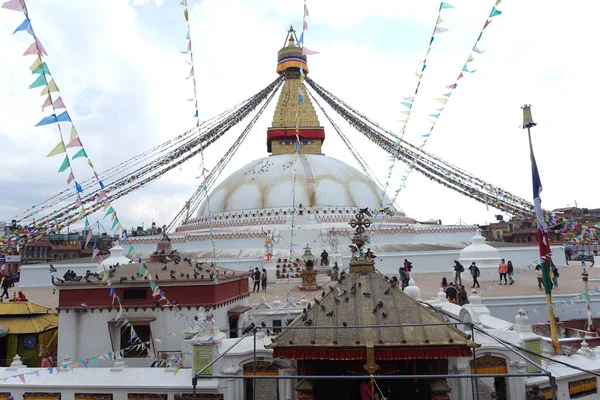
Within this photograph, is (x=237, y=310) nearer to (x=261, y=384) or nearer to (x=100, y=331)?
(x=100, y=331)

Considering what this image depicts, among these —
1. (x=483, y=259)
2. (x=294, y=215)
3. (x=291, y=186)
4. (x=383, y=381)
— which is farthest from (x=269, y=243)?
(x=383, y=381)

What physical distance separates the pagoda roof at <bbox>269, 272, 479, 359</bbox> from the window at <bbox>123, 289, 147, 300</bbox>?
4732mm

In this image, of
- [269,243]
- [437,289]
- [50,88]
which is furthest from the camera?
[269,243]

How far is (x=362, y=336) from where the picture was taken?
139 inches

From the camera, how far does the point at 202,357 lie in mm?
5379

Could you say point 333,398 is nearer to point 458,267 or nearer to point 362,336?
point 362,336

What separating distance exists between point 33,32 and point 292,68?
88.7ft

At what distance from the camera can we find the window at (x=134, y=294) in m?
7.58

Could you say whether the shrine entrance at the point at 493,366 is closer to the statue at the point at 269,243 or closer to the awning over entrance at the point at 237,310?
the awning over entrance at the point at 237,310

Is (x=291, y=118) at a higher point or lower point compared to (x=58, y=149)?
higher

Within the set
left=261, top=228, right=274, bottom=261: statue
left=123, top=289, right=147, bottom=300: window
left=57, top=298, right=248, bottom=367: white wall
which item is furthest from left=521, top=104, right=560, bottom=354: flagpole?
left=261, top=228, right=274, bottom=261: statue

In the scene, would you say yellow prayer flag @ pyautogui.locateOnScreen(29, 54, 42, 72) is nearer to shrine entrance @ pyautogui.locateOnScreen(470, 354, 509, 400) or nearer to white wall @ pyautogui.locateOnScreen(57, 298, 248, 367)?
white wall @ pyautogui.locateOnScreen(57, 298, 248, 367)

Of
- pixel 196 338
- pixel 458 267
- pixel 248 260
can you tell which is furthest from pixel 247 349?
pixel 248 260

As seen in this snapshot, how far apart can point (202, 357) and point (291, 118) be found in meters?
25.3
